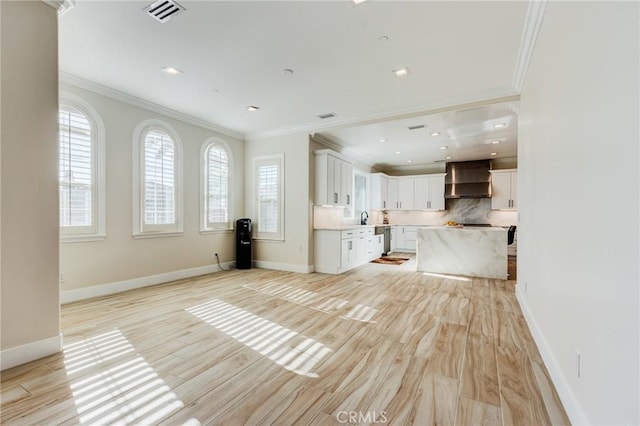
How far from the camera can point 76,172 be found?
3816 millimetres

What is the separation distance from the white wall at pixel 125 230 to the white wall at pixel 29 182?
1681mm

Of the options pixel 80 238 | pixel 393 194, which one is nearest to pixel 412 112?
pixel 393 194

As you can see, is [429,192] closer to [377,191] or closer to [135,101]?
[377,191]

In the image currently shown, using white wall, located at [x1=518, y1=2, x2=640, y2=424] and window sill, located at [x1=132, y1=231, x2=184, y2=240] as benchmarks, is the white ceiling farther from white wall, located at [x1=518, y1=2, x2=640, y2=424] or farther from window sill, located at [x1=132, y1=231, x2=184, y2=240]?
window sill, located at [x1=132, y1=231, x2=184, y2=240]

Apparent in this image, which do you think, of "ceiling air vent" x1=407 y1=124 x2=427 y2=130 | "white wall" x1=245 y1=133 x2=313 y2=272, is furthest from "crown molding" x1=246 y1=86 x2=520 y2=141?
"ceiling air vent" x1=407 y1=124 x2=427 y2=130

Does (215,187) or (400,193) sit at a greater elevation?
(400,193)

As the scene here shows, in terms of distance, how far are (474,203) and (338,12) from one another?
25.7 ft

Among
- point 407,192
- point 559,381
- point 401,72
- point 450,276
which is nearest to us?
point 559,381

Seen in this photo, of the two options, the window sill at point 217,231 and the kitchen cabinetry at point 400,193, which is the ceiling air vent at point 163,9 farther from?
the kitchen cabinetry at point 400,193

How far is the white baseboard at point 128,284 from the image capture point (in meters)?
3.76

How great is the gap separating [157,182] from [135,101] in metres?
1.28

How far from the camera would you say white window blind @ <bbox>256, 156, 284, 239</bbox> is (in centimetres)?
612

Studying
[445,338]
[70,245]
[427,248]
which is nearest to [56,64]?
[70,245]

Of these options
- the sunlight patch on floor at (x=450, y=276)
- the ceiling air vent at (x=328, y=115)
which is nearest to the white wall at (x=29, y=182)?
the ceiling air vent at (x=328, y=115)
